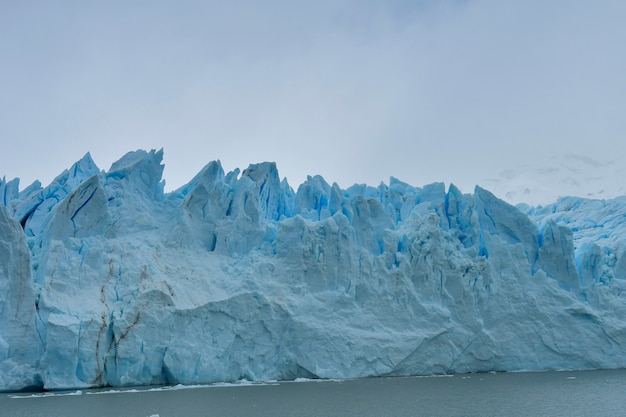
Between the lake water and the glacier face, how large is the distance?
0.94 meters

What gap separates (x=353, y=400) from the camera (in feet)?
39.5

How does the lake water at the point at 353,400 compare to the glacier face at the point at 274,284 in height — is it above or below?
below

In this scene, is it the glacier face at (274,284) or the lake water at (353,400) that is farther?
the glacier face at (274,284)

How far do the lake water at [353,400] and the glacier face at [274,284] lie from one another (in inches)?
36.9

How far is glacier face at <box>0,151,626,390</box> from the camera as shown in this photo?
47.0ft

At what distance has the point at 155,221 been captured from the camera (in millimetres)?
17203

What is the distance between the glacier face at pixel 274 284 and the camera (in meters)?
14.3

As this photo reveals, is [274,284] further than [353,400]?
Yes

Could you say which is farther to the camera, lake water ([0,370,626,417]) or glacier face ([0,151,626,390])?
glacier face ([0,151,626,390])

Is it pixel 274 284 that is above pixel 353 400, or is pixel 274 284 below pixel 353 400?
above

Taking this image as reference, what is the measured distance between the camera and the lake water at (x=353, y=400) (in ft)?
34.4

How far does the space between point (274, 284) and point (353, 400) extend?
5.35 metres

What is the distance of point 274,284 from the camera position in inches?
658

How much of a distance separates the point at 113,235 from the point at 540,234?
13683 millimetres
